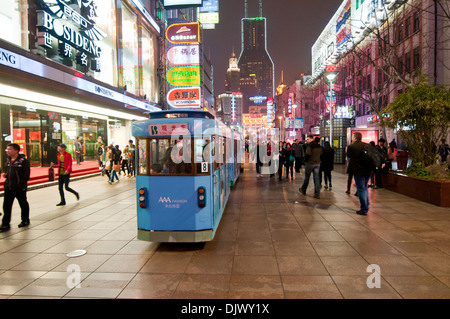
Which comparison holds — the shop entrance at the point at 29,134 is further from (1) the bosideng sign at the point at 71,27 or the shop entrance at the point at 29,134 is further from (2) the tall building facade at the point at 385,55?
(2) the tall building facade at the point at 385,55

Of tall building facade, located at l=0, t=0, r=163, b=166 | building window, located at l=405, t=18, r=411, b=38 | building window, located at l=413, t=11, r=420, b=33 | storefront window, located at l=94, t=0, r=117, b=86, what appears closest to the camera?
tall building facade, located at l=0, t=0, r=163, b=166

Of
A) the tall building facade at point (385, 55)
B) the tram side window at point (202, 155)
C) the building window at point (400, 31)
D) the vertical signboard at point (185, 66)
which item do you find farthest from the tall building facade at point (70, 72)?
the building window at point (400, 31)

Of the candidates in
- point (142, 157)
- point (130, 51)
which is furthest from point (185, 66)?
point (142, 157)

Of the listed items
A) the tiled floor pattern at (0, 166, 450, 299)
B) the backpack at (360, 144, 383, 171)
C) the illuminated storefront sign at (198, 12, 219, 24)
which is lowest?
the tiled floor pattern at (0, 166, 450, 299)

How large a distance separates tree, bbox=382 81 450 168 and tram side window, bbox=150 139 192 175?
8.62m

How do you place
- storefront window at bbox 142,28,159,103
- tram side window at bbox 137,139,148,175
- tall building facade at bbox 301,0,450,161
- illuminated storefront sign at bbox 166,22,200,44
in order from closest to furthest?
tram side window at bbox 137,139,148,175
tall building facade at bbox 301,0,450,161
illuminated storefront sign at bbox 166,22,200,44
storefront window at bbox 142,28,159,103

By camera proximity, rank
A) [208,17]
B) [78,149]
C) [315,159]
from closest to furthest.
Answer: [315,159] < [78,149] < [208,17]

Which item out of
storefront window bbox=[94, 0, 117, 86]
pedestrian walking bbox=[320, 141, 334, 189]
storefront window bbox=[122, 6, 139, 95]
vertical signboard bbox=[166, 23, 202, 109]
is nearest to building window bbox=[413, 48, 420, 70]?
vertical signboard bbox=[166, 23, 202, 109]

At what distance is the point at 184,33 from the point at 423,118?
15.3 meters

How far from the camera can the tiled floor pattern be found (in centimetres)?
383

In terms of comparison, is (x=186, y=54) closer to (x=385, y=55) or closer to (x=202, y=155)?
(x=385, y=55)

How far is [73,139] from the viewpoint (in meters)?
18.9

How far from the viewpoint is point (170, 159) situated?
207 inches

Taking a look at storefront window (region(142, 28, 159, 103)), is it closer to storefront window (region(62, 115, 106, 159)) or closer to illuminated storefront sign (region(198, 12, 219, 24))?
illuminated storefront sign (region(198, 12, 219, 24))
